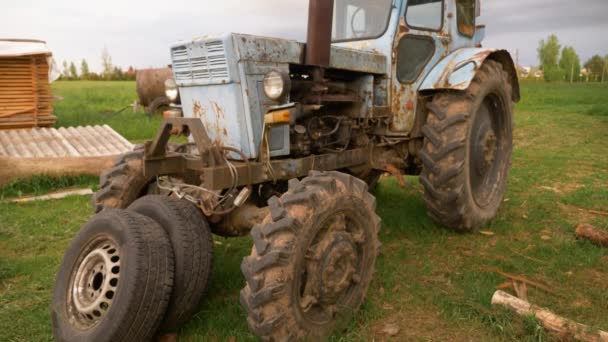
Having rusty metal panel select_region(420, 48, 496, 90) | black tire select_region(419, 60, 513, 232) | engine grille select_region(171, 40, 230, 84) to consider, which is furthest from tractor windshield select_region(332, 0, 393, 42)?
engine grille select_region(171, 40, 230, 84)

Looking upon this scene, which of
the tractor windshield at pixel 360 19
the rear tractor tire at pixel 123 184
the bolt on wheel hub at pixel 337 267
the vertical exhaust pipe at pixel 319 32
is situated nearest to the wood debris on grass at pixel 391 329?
the bolt on wheel hub at pixel 337 267

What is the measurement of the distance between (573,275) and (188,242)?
10.1ft

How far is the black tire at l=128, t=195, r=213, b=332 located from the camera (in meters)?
2.93

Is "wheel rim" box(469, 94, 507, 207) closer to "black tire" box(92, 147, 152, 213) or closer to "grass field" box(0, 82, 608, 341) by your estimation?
"grass field" box(0, 82, 608, 341)

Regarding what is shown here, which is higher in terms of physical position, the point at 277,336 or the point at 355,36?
the point at 355,36

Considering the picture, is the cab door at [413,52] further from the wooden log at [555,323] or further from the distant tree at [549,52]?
the distant tree at [549,52]

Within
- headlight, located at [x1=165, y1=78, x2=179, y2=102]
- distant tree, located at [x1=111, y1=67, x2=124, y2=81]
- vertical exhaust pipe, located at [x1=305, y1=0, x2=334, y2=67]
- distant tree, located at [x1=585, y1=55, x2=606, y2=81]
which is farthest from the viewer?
distant tree, located at [x1=585, y1=55, x2=606, y2=81]

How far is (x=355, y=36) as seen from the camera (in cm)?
456

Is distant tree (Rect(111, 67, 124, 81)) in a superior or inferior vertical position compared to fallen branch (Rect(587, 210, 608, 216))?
superior

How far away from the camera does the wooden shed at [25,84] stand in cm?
1026

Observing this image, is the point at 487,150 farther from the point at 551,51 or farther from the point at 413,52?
the point at 551,51

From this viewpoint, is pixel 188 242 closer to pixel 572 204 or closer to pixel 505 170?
pixel 505 170

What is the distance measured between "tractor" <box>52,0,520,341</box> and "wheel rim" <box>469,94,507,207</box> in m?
0.03

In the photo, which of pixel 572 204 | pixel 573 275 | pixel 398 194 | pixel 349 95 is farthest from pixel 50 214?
pixel 572 204
